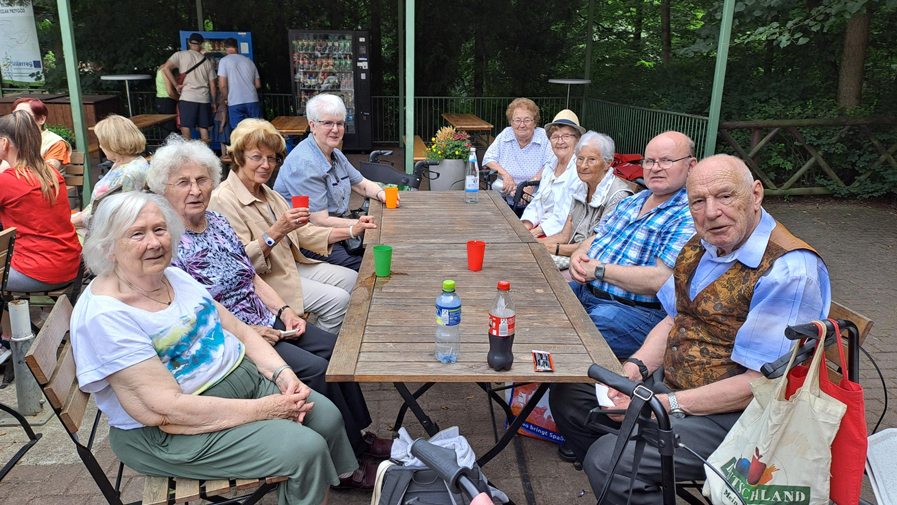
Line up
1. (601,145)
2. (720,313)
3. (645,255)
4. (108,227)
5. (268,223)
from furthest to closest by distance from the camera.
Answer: (601,145) < (268,223) < (645,255) < (720,313) < (108,227)

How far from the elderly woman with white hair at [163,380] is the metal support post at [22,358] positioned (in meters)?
1.23

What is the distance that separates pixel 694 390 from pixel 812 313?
16.9 inches

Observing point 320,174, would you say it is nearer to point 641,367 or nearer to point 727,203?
point 641,367

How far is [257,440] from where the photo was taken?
196 centimetres

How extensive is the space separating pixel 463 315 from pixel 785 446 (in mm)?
1152

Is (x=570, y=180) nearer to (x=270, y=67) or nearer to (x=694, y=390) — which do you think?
(x=694, y=390)

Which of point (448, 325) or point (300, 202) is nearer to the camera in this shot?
point (448, 325)

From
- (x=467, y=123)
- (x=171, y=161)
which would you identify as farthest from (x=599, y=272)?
(x=467, y=123)

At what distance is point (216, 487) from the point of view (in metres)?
1.94

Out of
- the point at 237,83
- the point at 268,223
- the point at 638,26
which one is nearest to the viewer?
the point at 268,223

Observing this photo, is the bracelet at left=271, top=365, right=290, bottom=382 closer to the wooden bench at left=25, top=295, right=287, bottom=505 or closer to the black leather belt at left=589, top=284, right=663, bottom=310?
the wooden bench at left=25, top=295, right=287, bottom=505

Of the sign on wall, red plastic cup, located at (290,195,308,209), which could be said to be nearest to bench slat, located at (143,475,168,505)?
red plastic cup, located at (290,195,308,209)

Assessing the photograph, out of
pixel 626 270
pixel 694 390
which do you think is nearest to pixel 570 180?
pixel 626 270

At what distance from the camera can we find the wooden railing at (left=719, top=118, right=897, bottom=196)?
27.2 feet
